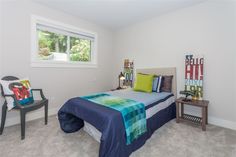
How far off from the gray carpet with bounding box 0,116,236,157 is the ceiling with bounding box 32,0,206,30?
250 cm

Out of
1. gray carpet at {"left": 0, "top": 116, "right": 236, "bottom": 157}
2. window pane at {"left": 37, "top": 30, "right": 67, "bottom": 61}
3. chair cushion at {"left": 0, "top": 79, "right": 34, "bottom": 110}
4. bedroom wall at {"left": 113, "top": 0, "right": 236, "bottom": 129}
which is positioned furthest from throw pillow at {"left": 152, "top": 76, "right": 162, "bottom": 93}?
chair cushion at {"left": 0, "top": 79, "right": 34, "bottom": 110}

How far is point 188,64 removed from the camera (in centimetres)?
285

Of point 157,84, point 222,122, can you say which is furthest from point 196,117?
point 157,84

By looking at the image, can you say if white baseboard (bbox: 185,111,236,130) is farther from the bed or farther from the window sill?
the window sill

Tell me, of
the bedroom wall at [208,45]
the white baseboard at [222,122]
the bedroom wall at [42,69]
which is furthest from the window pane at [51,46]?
the white baseboard at [222,122]

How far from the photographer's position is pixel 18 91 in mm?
2254

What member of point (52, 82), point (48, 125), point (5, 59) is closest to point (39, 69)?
point (52, 82)

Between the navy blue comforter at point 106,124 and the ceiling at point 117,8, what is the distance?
6.77 feet

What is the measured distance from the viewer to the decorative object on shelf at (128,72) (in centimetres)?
406

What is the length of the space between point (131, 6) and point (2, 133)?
339 cm

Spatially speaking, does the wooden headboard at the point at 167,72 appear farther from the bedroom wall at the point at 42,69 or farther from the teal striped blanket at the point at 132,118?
the bedroom wall at the point at 42,69

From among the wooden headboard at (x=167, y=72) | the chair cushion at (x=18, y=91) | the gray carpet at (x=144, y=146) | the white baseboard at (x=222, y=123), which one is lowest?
the gray carpet at (x=144, y=146)

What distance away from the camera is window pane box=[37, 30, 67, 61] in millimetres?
3070

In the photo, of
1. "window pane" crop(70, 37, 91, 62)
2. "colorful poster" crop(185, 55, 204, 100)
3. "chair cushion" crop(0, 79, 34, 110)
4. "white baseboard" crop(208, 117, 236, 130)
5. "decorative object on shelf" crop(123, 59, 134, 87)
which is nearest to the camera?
Result: "chair cushion" crop(0, 79, 34, 110)
